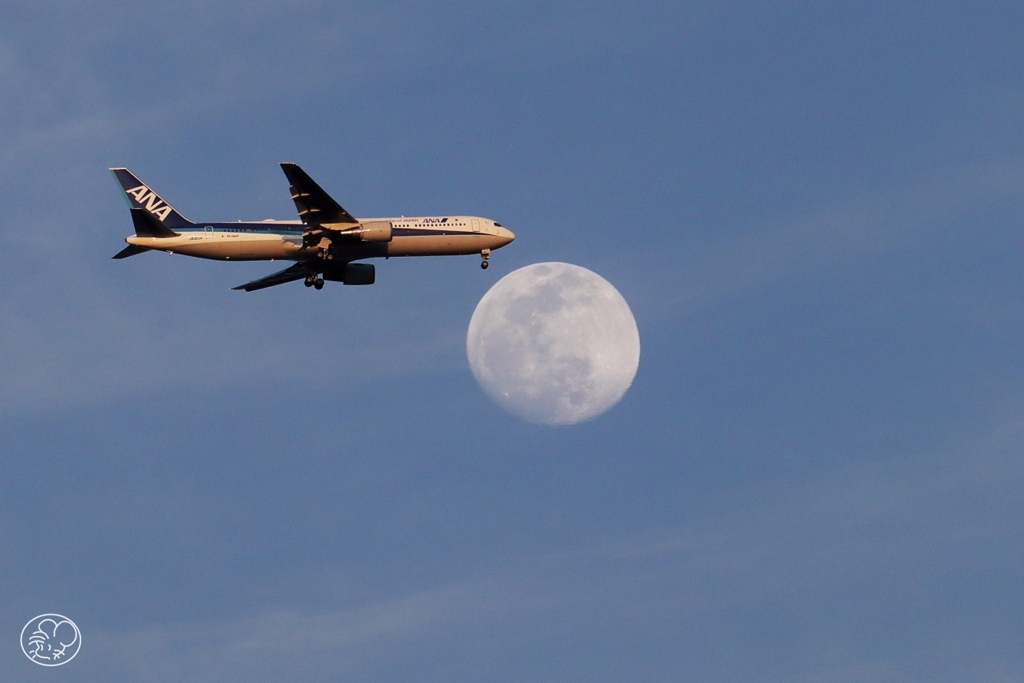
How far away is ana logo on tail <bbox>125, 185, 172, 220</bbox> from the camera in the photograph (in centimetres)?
11131

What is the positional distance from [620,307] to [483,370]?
9.39m

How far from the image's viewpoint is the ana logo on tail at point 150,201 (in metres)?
111

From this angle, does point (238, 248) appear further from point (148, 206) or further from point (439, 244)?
point (439, 244)

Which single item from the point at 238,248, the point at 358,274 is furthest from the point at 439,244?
the point at 238,248

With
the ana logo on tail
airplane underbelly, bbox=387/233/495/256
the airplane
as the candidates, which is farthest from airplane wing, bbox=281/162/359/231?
the ana logo on tail

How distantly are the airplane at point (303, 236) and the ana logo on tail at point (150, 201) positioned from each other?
0.23 ft

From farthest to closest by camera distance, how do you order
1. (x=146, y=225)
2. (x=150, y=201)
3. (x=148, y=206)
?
(x=150, y=201)
(x=148, y=206)
(x=146, y=225)

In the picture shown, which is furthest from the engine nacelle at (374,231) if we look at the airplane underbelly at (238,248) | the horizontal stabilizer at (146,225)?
the horizontal stabilizer at (146,225)

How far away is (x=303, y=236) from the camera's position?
10744 cm

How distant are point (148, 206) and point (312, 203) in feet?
48.1

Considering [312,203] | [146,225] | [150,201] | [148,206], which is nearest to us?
[312,203]

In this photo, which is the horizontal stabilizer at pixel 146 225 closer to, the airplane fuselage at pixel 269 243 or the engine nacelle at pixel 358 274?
the airplane fuselage at pixel 269 243

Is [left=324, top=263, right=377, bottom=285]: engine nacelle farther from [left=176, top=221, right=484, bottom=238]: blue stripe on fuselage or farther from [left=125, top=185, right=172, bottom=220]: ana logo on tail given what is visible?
[left=125, top=185, right=172, bottom=220]: ana logo on tail

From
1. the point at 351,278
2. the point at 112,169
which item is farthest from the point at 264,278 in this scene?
the point at 112,169
